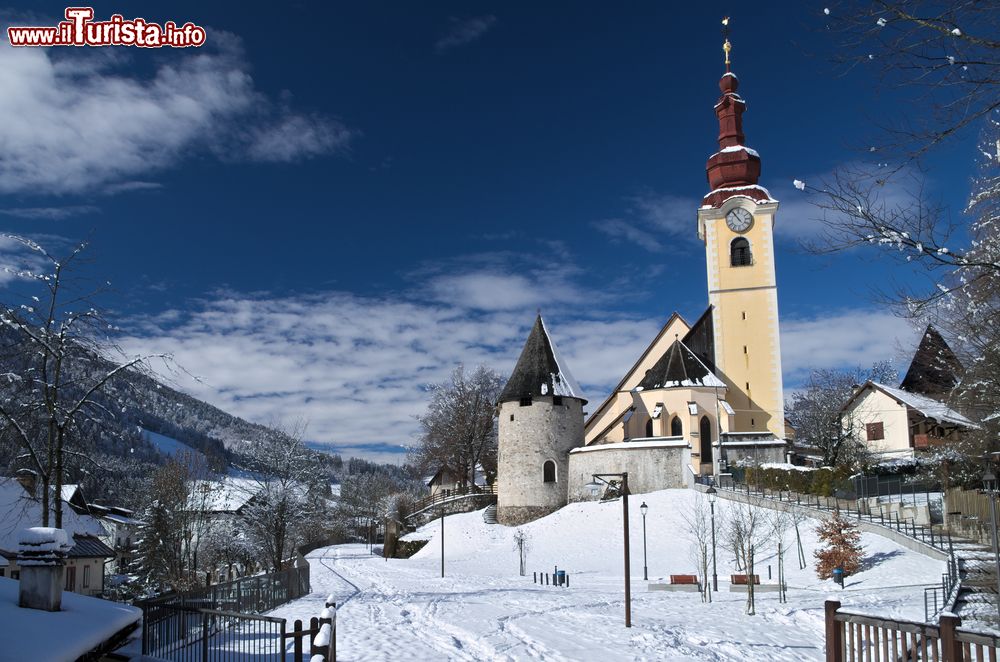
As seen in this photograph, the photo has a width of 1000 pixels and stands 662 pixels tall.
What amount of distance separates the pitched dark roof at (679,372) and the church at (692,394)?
9 centimetres

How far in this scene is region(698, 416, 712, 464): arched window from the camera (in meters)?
46.9

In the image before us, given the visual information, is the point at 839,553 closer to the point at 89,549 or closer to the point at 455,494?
the point at 89,549

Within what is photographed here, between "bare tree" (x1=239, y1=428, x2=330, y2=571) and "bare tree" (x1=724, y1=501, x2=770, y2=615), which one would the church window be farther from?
"bare tree" (x1=239, y1=428, x2=330, y2=571)

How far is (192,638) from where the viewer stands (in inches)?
519

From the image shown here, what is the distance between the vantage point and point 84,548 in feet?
120

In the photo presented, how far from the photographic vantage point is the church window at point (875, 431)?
46375 millimetres

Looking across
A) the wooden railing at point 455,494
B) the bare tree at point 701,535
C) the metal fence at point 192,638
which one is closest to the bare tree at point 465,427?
the wooden railing at point 455,494

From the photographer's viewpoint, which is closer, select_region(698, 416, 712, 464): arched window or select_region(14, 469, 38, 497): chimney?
select_region(14, 469, 38, 497): chimney

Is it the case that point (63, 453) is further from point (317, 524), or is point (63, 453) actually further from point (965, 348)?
point (317, 524)

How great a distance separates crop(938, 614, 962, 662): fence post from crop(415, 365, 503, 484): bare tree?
179 feet

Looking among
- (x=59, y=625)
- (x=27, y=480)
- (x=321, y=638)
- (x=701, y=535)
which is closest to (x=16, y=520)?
(x=27, y=480)

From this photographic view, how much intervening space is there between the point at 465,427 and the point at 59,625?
5632cm

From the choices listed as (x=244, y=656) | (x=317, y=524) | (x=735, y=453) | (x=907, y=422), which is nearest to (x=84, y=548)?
(x=317, y=524)

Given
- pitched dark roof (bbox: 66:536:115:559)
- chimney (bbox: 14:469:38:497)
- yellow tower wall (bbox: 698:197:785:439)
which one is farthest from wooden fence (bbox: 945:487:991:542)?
pitched dark roof (bbox: 66:536:115:559)
